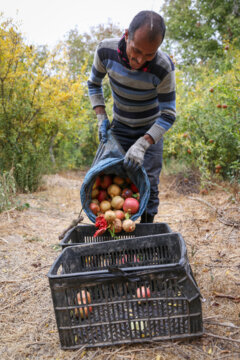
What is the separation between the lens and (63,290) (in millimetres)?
1490

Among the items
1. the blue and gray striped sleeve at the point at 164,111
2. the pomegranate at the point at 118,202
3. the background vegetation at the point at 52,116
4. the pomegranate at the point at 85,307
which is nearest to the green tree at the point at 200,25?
the background vegetation at the point at 52,116

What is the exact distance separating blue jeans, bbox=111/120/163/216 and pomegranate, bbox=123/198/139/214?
37cm

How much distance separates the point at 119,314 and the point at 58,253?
4.97 ft

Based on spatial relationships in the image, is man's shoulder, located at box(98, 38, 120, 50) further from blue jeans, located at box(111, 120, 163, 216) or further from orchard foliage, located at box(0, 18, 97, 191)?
orchard foliage, located at box(0, 18, 97, 191)

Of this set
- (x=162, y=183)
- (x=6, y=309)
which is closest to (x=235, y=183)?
(x=162, y=183)

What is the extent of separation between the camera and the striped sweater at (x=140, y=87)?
7.02 feet

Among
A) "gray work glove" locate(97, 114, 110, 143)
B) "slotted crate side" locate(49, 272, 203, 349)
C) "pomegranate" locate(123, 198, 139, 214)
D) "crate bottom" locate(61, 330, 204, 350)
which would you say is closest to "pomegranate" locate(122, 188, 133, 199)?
"pomegranate" locate(123, 198, 139, 214)

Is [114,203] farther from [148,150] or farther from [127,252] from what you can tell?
[148,150]

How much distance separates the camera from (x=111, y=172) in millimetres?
2338

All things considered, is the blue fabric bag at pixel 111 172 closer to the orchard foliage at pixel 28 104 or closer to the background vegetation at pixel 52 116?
the background vegetation at pixel 52 116

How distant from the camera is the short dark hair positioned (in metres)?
1.69

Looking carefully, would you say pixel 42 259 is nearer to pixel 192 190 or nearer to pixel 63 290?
pixel 63 290

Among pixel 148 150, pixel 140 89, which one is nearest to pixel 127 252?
pixel 148 150

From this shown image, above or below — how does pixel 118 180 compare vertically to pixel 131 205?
above
